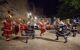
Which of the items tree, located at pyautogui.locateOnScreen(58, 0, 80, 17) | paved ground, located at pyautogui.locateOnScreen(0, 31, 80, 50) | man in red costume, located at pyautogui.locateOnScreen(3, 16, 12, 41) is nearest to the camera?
paved ground, located at pyautogui.locateOnScreen(0, 31, 80, 50)

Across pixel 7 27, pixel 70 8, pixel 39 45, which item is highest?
pixel 70 8

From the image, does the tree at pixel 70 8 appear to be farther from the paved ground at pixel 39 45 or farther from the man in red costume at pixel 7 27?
the man in red costume at pixel 7 27

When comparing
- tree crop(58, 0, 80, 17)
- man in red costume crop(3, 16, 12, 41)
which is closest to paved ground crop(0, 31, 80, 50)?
man in red costume crop(3, 16, 12, 41)

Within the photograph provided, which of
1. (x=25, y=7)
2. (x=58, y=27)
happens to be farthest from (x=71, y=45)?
(x=25, y=7)

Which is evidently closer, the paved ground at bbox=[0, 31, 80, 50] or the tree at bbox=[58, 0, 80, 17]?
the paved ground at bbox=[0, 31, 80, 50]

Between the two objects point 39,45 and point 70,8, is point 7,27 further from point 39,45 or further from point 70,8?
point 70,8

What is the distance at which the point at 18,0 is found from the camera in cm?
2845

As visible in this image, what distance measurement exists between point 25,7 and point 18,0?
1.02 metres

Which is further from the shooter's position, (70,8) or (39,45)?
(70,8)

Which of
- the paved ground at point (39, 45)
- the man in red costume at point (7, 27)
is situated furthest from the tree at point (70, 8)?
the man in red costume at point (7, 27)

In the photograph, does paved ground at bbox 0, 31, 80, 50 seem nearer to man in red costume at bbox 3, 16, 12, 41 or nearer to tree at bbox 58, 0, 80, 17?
man in red costume at bbox 3, 16, 12, 41

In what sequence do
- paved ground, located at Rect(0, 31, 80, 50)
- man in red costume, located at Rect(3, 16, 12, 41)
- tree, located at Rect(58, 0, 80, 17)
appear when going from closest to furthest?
paved ground, located at Rect(0, 31, 80, 50) < man in red costume, located at Rect(3, 16, 12, 41) < tree, located at Rect(58, 0, 80, 17)

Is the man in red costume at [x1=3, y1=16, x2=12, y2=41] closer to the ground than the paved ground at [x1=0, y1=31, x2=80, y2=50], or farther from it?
farther from it

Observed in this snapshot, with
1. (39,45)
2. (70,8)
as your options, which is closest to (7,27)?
(39,45)
